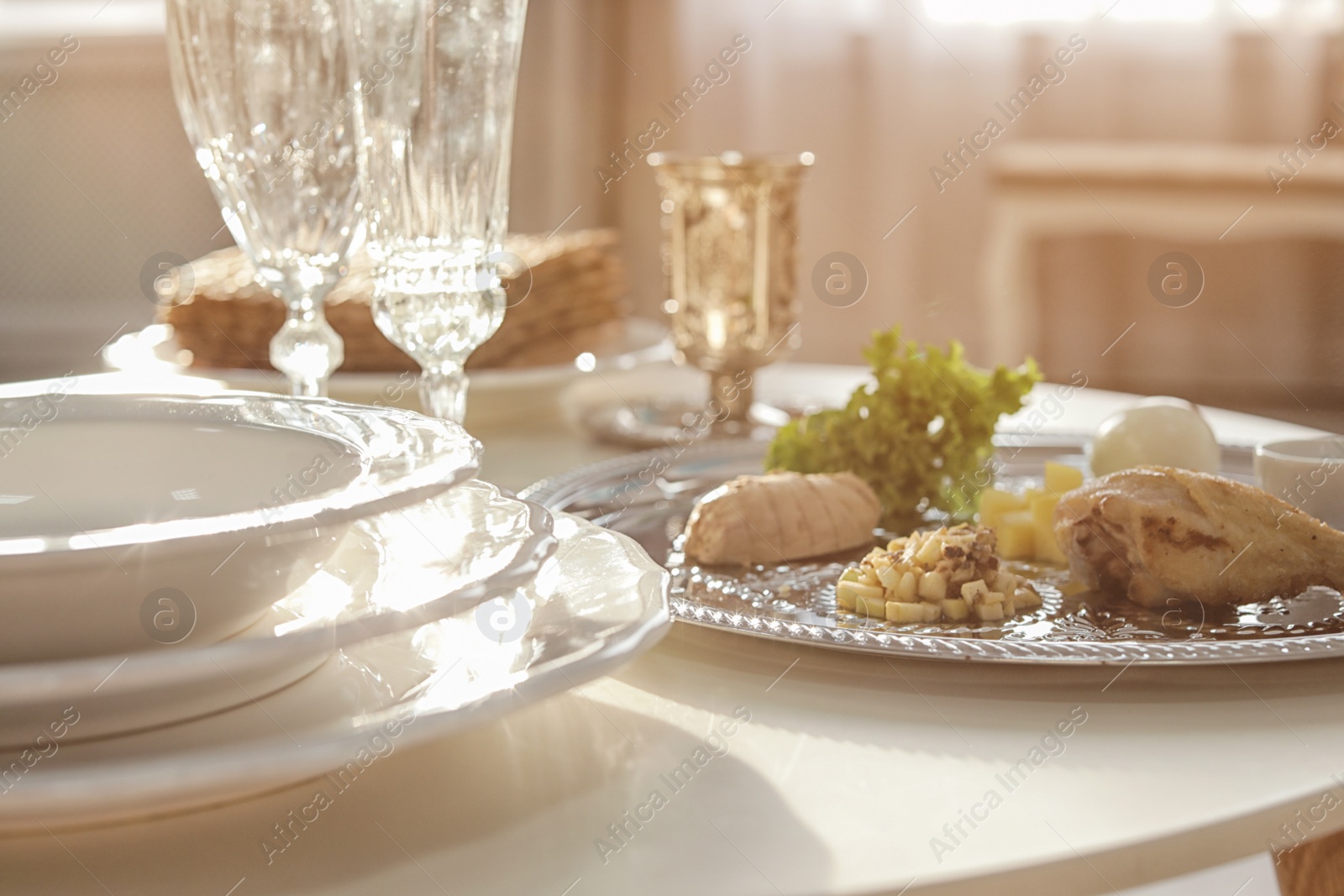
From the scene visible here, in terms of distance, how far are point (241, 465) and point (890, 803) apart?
0.29 meters

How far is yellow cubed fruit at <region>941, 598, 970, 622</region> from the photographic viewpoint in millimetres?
625

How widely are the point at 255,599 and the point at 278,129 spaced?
486 millimetres

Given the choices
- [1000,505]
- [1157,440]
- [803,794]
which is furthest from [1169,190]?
[803,794]

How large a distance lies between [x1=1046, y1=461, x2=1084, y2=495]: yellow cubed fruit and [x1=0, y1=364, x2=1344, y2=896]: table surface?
27 centimetres

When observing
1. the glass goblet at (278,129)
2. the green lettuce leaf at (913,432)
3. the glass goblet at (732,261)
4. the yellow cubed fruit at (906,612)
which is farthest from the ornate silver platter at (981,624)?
the glass goblet at (732,261)

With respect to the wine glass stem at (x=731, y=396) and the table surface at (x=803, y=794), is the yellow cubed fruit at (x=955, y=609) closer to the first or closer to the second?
the table surface at (x=803, y=794)

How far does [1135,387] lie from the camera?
4188 mm

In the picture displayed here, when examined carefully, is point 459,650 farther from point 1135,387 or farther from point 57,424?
point 1135,387

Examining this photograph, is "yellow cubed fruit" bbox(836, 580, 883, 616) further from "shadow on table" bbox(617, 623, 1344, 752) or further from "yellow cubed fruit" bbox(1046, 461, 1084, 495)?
"yellow cubed fruit" bbox(1046, 461, 1084, 495)

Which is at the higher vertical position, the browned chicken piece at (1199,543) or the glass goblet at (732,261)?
the glass goblet at (732,261)

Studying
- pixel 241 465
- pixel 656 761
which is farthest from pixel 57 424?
pixel 656 761

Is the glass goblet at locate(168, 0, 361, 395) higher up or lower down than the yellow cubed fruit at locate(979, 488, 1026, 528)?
higher up

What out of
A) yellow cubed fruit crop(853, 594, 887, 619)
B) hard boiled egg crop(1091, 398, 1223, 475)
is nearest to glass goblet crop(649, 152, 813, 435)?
hard boiled egg crop(1091, 398, 1223, 475)

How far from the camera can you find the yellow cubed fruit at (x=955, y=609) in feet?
2.05
